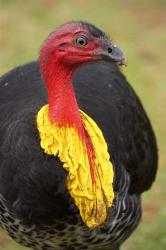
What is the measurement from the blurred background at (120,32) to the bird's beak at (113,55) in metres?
3.49

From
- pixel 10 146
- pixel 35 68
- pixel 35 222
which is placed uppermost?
pixel 35 68

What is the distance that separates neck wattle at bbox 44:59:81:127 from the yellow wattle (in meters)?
0.05

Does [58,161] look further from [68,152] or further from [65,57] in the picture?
[65,57]

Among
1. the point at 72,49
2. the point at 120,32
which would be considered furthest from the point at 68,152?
the point at 120,32

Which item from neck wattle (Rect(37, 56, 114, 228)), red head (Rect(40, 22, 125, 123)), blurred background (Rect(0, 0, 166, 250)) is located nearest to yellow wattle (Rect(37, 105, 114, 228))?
neck wattle (Rect(37, 56, 114, 228))

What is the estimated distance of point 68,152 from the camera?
14.5 ft

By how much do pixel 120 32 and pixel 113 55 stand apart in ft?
20.2

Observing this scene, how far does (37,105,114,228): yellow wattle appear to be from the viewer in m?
4.42

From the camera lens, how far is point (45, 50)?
14.1ft

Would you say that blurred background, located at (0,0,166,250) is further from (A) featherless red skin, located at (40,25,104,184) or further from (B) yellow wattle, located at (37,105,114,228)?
(A) featherless red skin, located at (40,25,104,184)

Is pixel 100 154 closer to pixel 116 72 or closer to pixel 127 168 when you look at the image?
pixel 127 168

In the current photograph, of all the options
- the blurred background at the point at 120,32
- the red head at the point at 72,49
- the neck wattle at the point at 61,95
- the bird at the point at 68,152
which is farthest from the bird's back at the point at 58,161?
the blurred background at the point at 120,32

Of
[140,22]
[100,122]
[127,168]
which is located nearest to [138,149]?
[127,168]

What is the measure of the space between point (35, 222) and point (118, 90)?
1.13m
